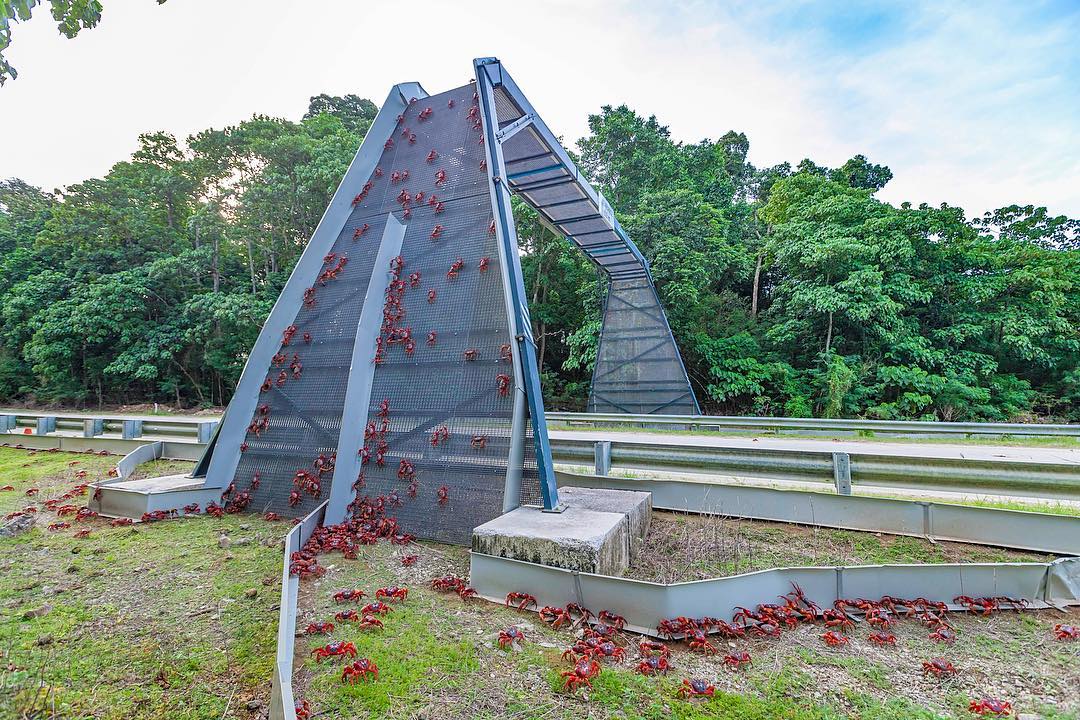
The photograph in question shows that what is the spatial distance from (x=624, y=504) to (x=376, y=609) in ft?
6.61

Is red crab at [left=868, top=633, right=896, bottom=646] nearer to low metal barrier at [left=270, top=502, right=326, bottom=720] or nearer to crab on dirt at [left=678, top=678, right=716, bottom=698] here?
crab on dirt at [left=678, top=678, right=716, bottom=698]

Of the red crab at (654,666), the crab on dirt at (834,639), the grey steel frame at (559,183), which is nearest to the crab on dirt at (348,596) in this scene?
the red crab at (654,666)

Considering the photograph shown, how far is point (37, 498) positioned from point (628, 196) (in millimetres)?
20619

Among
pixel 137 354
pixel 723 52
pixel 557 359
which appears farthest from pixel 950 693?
pixel 137 354

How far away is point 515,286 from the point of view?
4.32 m

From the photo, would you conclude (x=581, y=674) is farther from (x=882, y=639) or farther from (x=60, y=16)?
(x=60, y=16)

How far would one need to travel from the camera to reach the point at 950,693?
1942mm

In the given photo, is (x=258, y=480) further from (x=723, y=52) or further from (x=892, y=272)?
(x=892, y=272)

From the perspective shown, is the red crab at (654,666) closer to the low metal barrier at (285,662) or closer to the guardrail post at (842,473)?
the low metal barrier at (285,662)

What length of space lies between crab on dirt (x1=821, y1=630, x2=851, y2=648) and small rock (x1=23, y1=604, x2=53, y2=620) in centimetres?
427

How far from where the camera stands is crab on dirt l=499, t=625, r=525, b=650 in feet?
7.57

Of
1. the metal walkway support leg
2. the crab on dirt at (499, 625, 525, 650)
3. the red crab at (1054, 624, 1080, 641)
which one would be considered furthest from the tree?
the red crab at (1054, 624, 1080, 641)

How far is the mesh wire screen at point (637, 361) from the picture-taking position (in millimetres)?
13953

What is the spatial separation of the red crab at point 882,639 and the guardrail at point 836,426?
704cm
